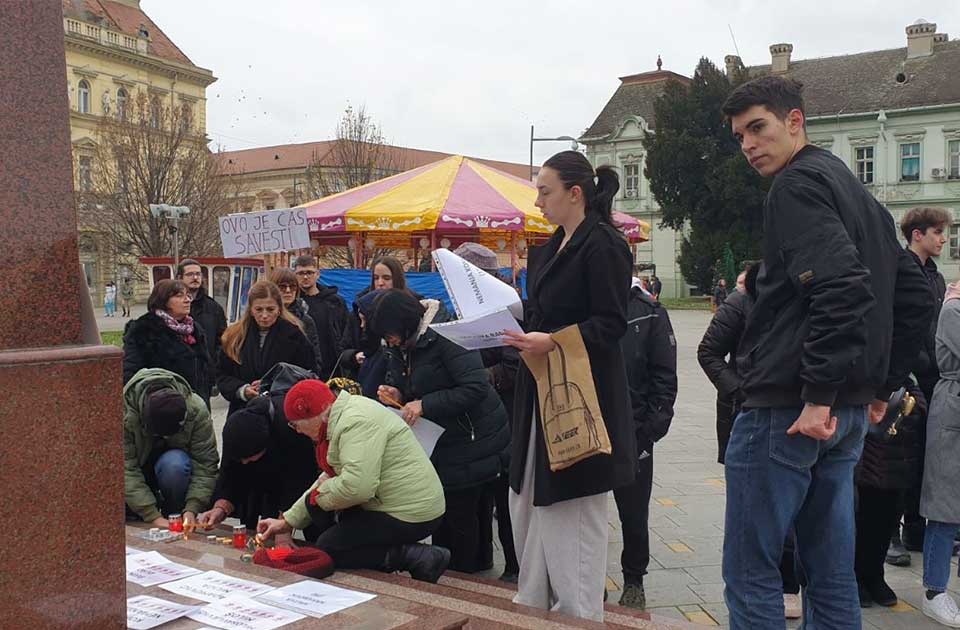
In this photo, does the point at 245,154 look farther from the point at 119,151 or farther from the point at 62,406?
the point at 62,406

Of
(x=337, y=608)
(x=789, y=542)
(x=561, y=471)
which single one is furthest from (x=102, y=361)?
(x=789, y=542)

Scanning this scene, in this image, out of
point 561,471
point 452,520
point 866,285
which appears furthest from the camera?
point 452,520

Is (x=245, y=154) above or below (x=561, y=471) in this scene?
above

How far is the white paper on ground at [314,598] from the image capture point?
3.23 meters

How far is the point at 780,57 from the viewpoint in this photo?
195ft

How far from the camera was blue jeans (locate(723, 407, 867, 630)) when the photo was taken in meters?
2.76

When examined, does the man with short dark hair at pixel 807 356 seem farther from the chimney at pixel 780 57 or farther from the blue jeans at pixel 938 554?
the chimney at pixel 780 57

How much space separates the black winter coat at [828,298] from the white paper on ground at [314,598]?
1.65m

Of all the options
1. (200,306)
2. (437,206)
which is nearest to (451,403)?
(200,306)

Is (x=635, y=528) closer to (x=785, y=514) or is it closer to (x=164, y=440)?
(x=785, y=514)

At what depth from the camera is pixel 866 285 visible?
101 inches

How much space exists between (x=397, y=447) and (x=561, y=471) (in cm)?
120

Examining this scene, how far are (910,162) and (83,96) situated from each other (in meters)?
48.7

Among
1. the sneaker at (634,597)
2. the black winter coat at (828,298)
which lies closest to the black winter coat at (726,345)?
the sneaker at (634,597)
